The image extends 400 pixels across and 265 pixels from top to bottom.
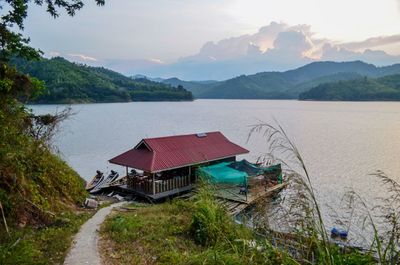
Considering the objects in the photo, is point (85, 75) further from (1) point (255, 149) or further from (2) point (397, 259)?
(2) point (397, 259)

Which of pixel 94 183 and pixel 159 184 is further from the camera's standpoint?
pixel 94 183

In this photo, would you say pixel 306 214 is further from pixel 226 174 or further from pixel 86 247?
pixel 226 174

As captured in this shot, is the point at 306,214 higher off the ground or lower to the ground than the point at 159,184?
higher

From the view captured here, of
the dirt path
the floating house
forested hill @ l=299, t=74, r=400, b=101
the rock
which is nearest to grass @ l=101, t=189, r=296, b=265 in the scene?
the dirt path

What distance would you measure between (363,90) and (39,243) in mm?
153746

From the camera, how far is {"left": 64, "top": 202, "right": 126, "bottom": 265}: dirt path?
7.19 metres

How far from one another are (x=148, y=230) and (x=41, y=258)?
10.8 ft

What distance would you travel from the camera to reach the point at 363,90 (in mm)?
140250

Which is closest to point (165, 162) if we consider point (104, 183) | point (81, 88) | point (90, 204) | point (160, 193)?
point (160, 193)

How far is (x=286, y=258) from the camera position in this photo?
272 cm

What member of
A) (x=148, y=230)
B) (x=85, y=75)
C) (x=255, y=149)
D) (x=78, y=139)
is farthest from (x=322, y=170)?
(x=85, y=75)

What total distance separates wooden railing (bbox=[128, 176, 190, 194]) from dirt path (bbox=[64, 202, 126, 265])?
7763 millimetres

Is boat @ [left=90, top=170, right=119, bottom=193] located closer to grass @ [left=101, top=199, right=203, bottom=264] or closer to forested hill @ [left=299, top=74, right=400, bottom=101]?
grass @ [left=101, top=199, right=203, bottom=264]

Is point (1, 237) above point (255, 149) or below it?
above
